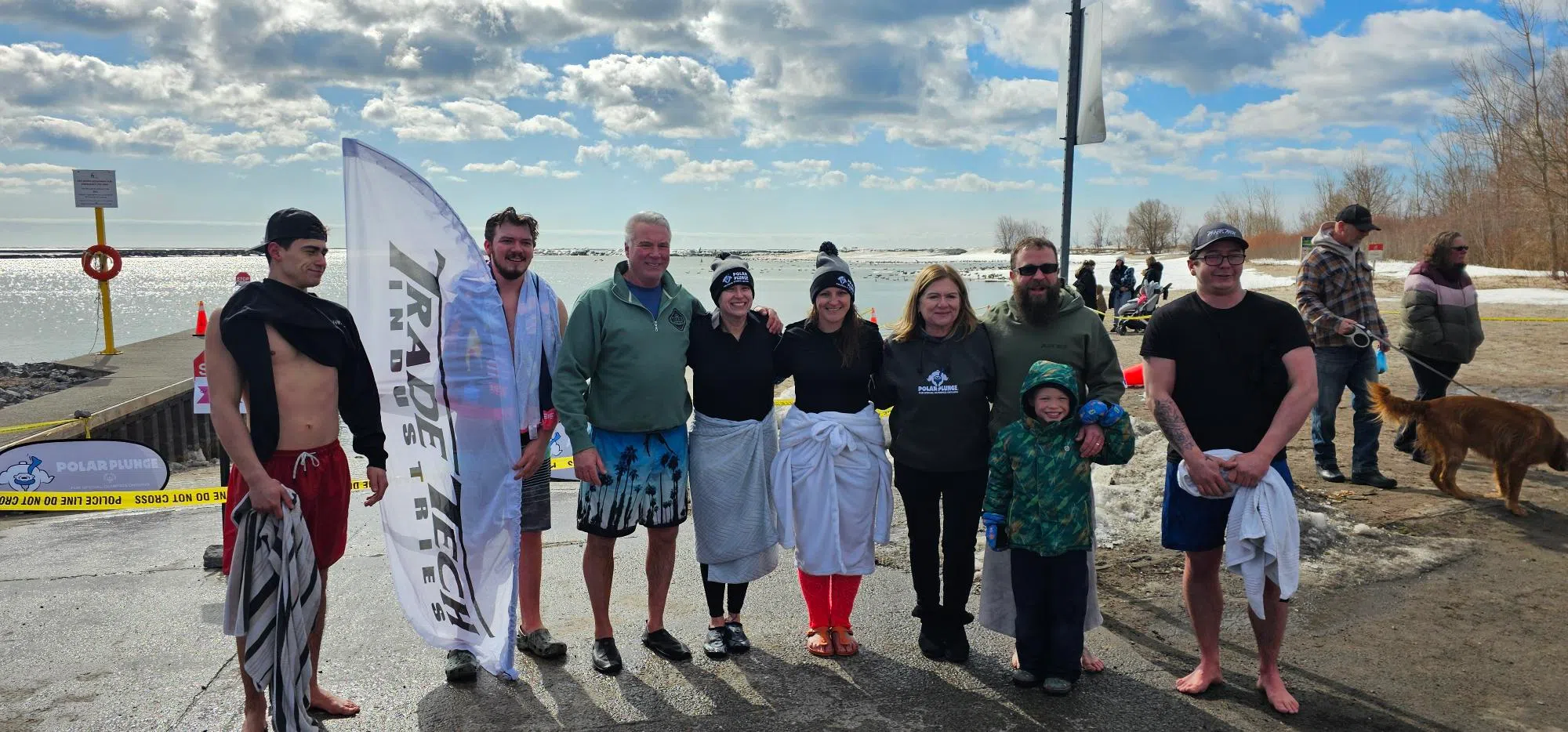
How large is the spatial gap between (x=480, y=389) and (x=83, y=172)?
Answer: 51.2 feet

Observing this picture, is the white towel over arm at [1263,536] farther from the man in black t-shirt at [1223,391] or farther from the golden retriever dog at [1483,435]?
the golden retriever dog at [1483,435]

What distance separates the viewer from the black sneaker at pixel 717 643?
4.26m

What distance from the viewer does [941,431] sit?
4105mm

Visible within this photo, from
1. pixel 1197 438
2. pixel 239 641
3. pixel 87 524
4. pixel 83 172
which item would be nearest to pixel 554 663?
pixel 239 641

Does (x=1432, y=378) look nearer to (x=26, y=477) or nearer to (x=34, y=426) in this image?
(x=26, y=477)

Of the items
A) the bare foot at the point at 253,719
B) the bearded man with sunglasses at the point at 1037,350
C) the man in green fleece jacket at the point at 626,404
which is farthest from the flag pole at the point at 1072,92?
the bare foot at the point at 253,719

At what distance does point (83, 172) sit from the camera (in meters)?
15.3

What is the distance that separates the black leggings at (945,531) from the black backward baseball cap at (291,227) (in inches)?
103

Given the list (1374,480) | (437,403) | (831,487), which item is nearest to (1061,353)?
(831,487)

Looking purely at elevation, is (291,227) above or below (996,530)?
above

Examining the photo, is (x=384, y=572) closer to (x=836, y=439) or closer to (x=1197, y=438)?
(x=836, y=439)

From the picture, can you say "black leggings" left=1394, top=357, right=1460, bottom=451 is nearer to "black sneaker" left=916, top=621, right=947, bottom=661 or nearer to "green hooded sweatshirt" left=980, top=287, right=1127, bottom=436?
"green hooded sweatshirt" left=980, top=287, right=1127, bottom=436

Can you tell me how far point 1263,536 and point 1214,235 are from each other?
1201mm

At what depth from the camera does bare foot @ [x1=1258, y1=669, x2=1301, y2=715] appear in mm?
3625
